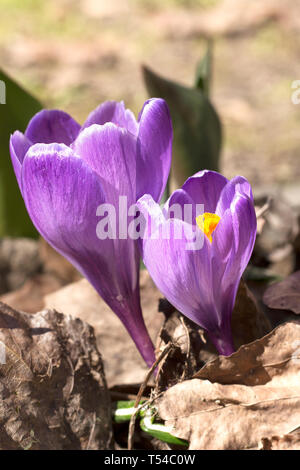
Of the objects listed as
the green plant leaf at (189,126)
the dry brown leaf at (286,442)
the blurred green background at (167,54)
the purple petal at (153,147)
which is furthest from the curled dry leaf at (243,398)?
the blurred green background at (167,54)

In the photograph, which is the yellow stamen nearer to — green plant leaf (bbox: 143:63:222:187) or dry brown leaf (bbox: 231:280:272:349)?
dry brown leaf (bbox: 231:280:272:349)

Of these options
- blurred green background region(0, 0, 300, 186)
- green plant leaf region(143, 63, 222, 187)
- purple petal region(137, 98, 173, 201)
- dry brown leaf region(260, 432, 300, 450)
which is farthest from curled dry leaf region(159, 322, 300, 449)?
blurred green background region(0, 0, 300, 186)

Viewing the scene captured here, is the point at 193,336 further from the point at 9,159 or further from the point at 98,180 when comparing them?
the point at 9,159

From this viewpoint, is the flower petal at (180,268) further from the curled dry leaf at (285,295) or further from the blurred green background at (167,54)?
the blurred green background at (167,54)

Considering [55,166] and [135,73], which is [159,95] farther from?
[135,73]
